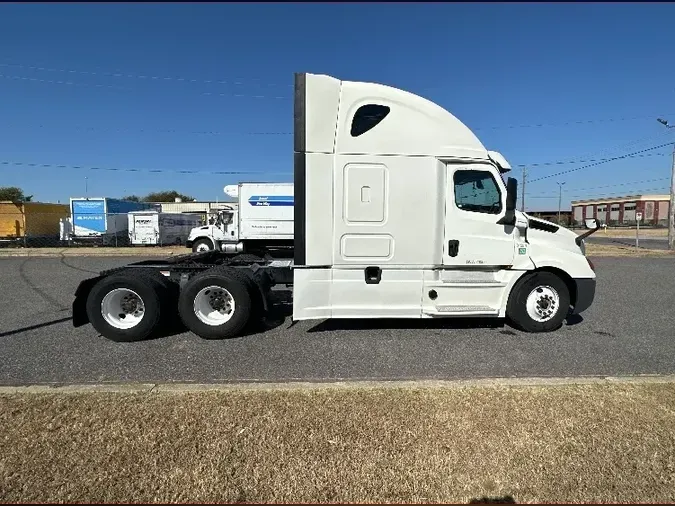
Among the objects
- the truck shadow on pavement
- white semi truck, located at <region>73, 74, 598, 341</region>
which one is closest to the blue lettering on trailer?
the truck shadow on pavement

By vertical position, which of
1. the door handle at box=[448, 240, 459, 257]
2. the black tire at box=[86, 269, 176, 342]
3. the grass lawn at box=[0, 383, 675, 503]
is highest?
the door handle at box=[448, 240, 459, 257]

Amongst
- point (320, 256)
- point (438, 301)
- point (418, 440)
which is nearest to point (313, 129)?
point (320, 256)

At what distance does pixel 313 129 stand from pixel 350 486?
4085 millimetres

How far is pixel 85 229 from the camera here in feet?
81.4

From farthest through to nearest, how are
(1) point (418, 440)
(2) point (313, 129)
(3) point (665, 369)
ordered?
(2) point (313, 129)
(3) point (665, 369)
(1) point (418, 440)

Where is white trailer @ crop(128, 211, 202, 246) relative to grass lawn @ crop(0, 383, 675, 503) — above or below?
above

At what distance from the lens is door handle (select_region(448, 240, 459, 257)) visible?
5.37 meters

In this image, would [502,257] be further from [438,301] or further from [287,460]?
[287,460]

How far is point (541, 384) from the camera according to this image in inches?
145

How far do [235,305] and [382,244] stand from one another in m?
2.19

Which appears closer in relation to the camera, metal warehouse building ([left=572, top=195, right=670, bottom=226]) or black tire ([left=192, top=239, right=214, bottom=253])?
black tire ([left=192, top=239, right=214, bottom=253])

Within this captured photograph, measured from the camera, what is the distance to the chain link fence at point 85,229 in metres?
24.4

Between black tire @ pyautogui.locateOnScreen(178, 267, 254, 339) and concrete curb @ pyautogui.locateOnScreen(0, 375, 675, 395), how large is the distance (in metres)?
1.57

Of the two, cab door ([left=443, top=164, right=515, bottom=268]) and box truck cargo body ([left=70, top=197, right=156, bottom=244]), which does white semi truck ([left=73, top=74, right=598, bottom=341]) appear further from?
box truck cargo body ([left=70, top=197, right=156, bottom=244])
